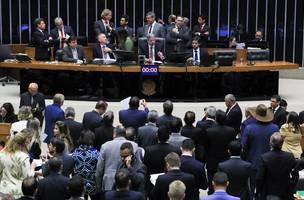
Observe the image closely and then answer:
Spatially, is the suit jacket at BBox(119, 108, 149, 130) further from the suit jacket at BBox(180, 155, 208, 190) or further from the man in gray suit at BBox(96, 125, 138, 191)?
the suit jacket at BBox(180, 155, 208, 190)

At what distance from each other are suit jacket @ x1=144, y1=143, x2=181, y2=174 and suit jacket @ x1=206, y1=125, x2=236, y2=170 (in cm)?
123

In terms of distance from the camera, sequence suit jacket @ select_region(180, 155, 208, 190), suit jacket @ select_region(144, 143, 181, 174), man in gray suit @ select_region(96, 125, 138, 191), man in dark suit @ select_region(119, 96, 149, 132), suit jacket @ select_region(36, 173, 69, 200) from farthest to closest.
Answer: man in dark suit @ select_region(119, 96, 149, 132) → suit jacket @ select_region(144, 143, 181, 174) → man in gray suit @ select_region(96, 125, 138, 191) → suit jacket @ select_region(180, 155, 208, 190) → suit jacket @ select_region(36, 173, 69, 200)

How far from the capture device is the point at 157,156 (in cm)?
1109

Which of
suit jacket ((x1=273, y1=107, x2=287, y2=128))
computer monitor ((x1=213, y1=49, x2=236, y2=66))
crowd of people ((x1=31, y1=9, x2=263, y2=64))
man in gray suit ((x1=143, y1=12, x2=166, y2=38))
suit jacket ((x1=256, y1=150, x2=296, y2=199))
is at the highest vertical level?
man in gray suit ((x1=143, y1=12, x2=166, y2=38))

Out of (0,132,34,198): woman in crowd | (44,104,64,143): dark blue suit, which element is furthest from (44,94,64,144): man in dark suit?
(0,132,34,198): woman in crowd

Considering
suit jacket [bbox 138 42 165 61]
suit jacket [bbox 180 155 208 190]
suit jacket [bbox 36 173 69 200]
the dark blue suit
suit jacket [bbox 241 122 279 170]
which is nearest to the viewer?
suit jacket [bbox 36 173 69 200]

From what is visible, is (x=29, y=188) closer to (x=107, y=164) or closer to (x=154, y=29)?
(x=107, y=164)

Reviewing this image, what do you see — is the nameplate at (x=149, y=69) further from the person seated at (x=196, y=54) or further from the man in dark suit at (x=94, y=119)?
the man in dark suit at (x=94, y=119)

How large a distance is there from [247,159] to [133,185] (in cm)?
259

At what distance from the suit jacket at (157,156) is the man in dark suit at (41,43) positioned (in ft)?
37.4

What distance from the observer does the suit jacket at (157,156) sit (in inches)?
436

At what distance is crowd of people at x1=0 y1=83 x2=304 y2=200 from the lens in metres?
9.66

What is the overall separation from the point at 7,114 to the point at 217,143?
4.01 metres

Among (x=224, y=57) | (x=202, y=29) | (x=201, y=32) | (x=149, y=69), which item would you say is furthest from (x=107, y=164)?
(x=202, y=29)
